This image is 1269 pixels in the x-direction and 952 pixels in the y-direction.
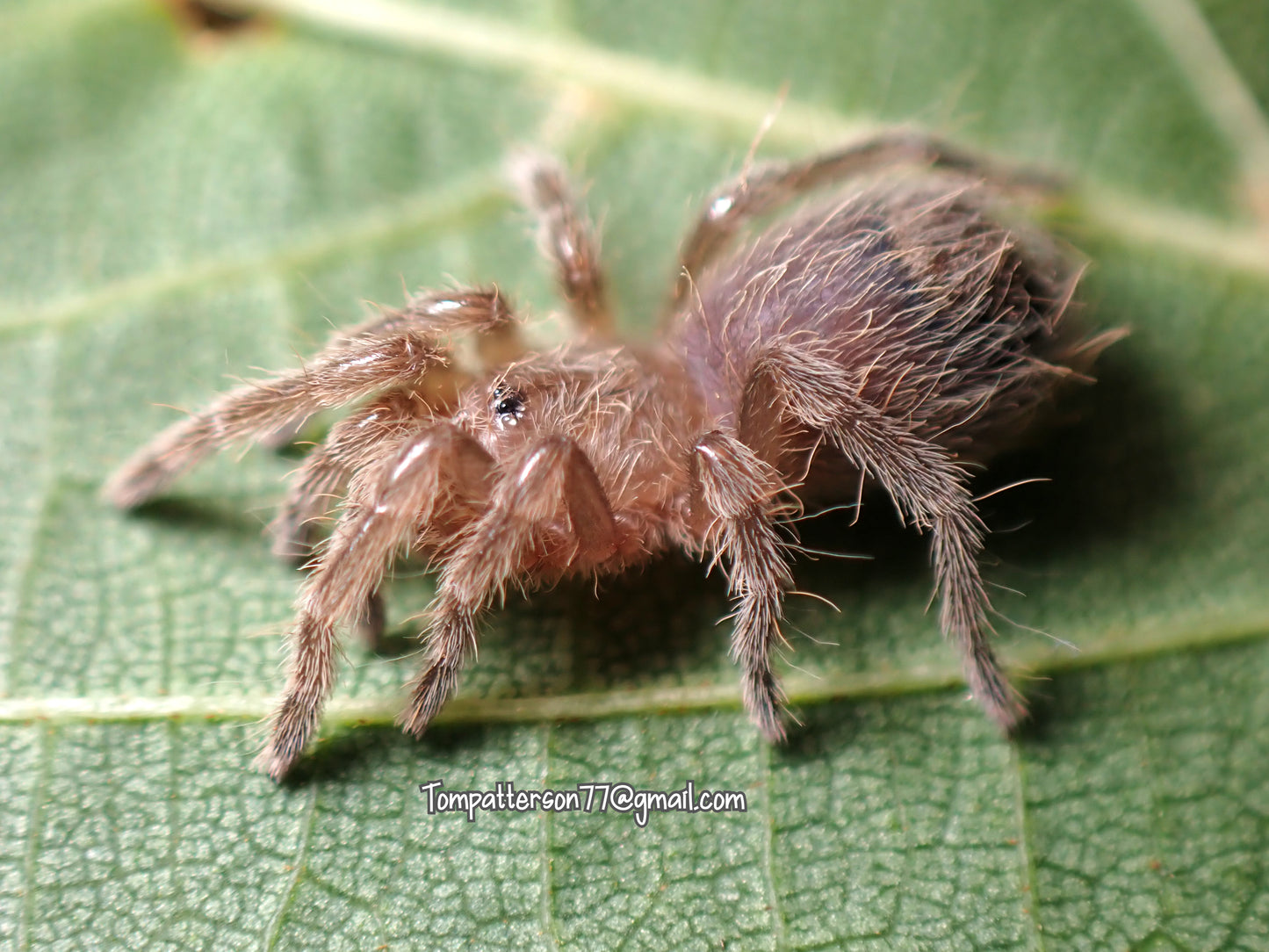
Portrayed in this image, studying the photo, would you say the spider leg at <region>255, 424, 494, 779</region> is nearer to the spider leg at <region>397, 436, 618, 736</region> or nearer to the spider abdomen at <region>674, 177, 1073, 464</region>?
the spider leg at <region>397, 436, 618, 736</region>

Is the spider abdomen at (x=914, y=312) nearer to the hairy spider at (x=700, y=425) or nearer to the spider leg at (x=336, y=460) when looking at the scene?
the hairy spider at (x=700, y=425)

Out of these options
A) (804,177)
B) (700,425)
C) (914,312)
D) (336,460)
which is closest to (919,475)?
(914,312)

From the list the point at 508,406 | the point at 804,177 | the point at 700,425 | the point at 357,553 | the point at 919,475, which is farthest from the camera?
the point at 804,177

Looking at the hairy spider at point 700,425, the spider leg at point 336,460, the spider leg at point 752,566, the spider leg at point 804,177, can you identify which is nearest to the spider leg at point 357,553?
the hairy spider at point 700,425

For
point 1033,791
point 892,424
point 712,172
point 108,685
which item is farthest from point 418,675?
point 712,172

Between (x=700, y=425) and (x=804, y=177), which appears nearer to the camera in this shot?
(x=700, y=425)

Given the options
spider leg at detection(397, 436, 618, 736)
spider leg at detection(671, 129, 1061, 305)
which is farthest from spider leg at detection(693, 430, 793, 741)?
spider leg at detection(671, 129, 1061, 305)

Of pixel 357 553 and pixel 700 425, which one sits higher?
pixel 700 425

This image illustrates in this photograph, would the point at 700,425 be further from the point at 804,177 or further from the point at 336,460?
the point at 336,460
